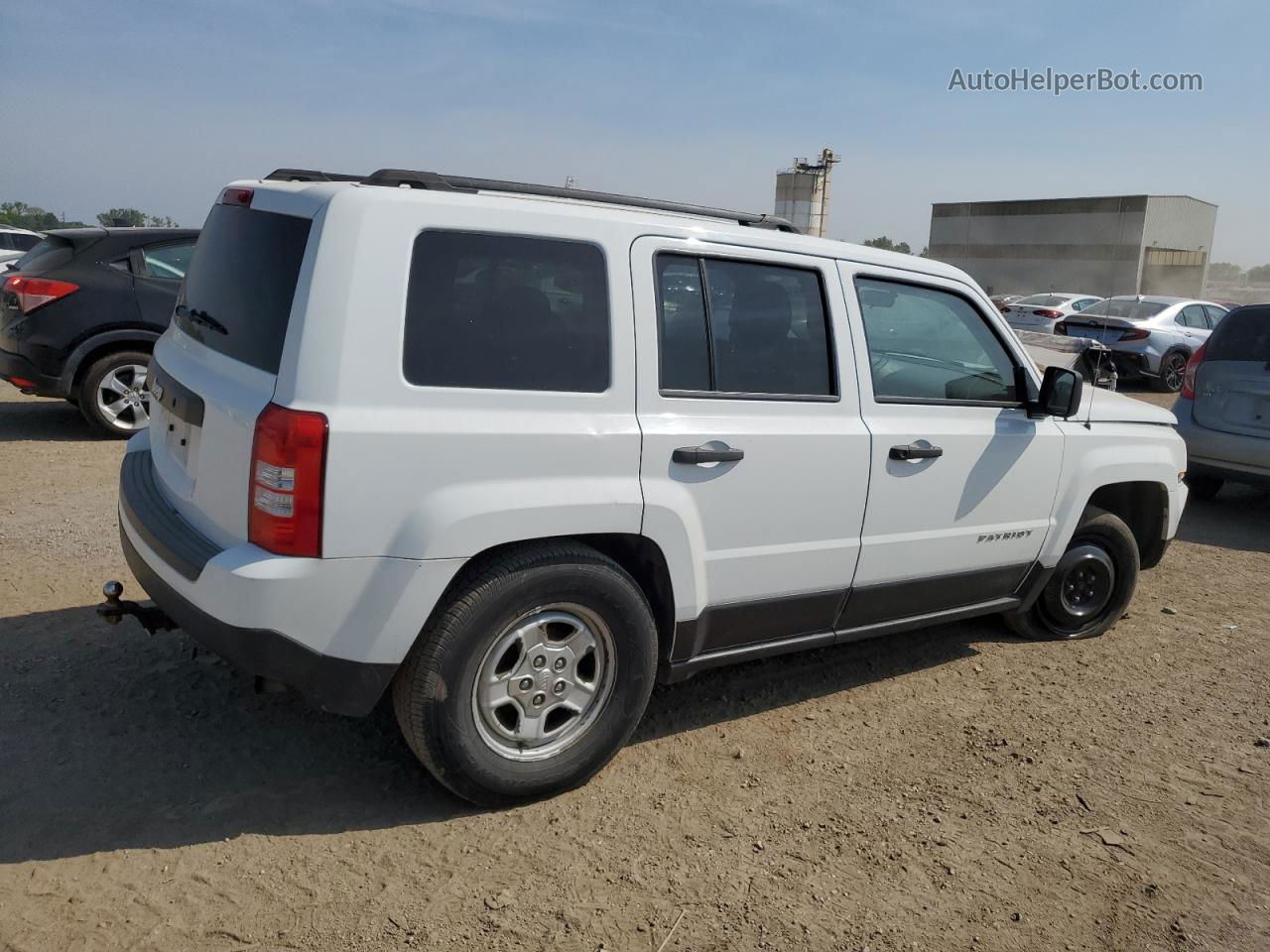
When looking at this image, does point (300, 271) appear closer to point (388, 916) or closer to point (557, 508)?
point (557, 508)

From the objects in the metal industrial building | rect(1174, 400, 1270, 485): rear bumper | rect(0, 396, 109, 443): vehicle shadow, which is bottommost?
rect(0, 396, 109, 443): vehicle shadow

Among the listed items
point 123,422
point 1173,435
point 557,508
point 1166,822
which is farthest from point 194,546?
point 123,422

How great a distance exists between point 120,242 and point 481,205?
21.4ft

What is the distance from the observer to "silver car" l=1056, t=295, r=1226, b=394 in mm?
15266

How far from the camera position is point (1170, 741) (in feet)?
13.4

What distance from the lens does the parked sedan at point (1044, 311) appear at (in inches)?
795

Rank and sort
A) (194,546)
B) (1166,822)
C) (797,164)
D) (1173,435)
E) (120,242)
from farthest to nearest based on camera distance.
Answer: (797,164) < (120,242) < (1173,435) < (1166,822) < (194,546)

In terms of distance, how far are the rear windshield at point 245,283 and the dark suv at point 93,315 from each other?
5.14 metres

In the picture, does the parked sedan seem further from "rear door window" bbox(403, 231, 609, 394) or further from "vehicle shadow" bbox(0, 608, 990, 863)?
"rear door window" bbox(403, 231, 609, 394)

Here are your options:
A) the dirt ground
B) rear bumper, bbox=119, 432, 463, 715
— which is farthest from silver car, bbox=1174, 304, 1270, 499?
rear bumper, bbox=119, 432, 463, 715

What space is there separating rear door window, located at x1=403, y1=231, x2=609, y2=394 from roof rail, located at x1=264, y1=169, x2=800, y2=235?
0.38 meters

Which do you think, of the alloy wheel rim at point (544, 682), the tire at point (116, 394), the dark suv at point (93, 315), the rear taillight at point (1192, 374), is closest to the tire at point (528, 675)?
the alloy wheel rim at point (544, 682)

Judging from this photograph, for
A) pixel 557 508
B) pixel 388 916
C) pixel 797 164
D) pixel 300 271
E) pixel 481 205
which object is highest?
pixel 797 164

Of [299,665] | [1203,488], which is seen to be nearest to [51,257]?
[299,665]
